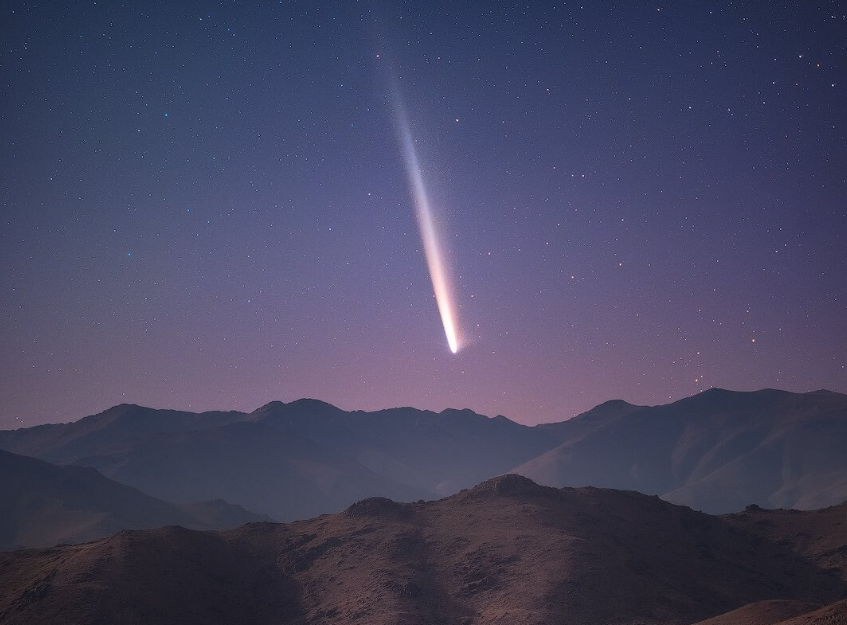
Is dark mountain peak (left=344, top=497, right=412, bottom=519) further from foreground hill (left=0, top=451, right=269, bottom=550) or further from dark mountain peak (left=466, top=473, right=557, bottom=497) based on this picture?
foreground hill (left=0, top=451, right=269, bottom=550)

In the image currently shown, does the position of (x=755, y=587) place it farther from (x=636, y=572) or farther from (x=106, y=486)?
(x=106, y=486)

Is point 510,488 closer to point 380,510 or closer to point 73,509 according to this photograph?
point 380,510

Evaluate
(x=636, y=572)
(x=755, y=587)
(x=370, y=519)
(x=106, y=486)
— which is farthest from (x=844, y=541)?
(x=106, y=486)

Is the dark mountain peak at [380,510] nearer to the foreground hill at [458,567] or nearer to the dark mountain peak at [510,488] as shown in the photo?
the foreground hill at [458,567]

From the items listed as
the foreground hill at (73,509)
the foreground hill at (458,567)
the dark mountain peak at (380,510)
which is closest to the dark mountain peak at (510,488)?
the foreground hill at (458,567)

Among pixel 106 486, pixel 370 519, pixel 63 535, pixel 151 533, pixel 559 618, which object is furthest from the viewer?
pixel 106 486
